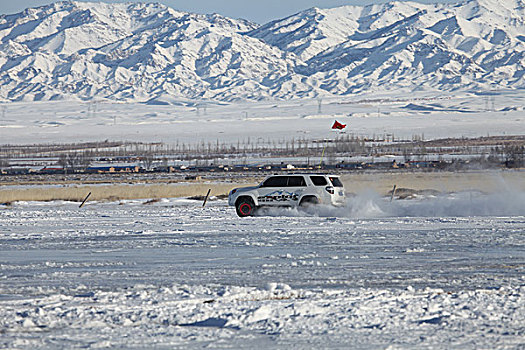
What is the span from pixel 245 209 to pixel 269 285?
501 inches

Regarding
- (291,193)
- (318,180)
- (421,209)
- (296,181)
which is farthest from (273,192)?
(421,209)

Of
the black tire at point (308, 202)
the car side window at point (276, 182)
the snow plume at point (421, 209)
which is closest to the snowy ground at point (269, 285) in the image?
the black tire at point (308, 202)

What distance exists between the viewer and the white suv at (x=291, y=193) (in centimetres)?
2352

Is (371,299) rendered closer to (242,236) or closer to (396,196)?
(242,236)

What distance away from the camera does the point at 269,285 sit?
11750mm

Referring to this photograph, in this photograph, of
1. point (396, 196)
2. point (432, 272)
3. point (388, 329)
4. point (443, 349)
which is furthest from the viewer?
point (396, 196)

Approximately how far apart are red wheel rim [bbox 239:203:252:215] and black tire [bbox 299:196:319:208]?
164 centimetres

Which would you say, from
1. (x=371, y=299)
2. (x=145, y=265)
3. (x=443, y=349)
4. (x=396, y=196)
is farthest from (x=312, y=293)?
(x=396, y=196)

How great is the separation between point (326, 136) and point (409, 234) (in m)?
163

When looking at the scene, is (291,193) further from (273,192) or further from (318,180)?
(318,180)

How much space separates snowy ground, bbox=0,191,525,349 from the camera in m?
8.98

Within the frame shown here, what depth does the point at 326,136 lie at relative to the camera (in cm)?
18075

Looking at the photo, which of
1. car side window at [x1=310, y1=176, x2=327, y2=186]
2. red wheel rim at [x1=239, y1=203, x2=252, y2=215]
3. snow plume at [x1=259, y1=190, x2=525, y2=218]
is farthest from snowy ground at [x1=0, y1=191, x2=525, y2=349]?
red wheel rim at [x1=239, y1=203, x2=252, y2=215]

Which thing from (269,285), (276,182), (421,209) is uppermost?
(276,182)
